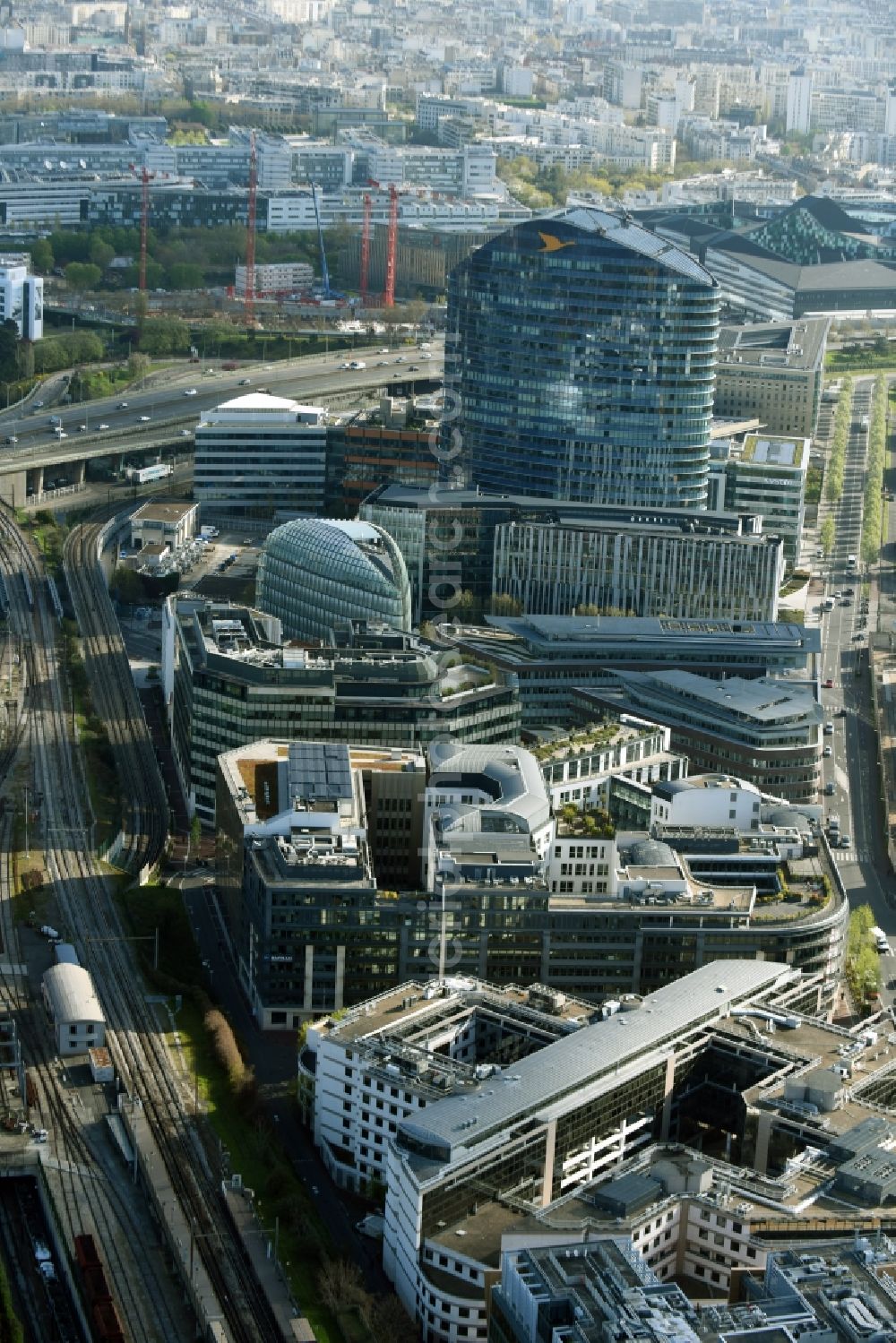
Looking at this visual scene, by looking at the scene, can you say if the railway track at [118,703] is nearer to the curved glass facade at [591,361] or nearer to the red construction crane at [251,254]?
the curved glass facade at [591,361]

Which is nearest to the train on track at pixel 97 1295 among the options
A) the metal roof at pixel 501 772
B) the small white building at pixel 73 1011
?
the small white building at pixel 73 1011

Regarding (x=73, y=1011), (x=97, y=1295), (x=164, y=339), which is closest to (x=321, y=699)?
(x=73, y=1011)

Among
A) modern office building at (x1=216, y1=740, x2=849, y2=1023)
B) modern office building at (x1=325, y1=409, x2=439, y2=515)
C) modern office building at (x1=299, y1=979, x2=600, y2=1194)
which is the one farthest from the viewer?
modern office building at (x1=325, y1=409, x2=439, y2=515)

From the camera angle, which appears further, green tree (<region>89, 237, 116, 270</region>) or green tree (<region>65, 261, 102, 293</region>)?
green tree (<region>89, 237, 116, 270</region>)

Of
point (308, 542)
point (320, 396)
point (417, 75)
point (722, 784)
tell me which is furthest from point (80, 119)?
point (722, 784)

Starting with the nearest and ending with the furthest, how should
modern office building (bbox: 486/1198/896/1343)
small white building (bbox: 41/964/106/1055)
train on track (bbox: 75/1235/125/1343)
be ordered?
modern office building (bbox: 486/1198/896/1343) → train on track (bbox: 75/1235/125/1343) → small white building (bbox: 41/964/106/1055)

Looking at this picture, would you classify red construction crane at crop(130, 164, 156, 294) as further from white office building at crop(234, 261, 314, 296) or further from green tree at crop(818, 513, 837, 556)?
green tree at crop(818, 513, 837, 556)

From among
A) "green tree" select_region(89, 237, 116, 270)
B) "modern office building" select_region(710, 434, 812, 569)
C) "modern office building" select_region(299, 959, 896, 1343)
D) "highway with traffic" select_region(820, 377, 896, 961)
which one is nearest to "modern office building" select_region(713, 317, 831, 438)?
"highway with traffic" select_region(820, 377, 896, 961)
